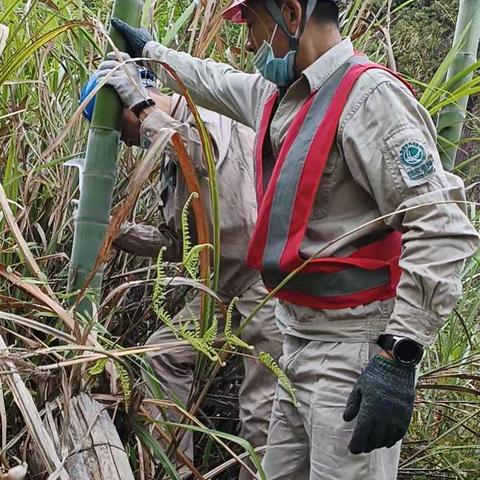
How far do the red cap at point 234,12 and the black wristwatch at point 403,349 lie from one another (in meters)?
0.90

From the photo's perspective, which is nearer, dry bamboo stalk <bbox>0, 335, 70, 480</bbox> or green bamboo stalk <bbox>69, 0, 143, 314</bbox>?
dry bamboo stalk <bbox>0, 335, 70, 480</bbox>

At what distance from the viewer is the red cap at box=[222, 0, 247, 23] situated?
2245 millimetres

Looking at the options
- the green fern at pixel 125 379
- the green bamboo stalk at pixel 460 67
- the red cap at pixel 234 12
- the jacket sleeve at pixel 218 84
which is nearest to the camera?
the green fern at pixel 125 379

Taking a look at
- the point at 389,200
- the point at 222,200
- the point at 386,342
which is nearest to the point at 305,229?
the point at 389,200

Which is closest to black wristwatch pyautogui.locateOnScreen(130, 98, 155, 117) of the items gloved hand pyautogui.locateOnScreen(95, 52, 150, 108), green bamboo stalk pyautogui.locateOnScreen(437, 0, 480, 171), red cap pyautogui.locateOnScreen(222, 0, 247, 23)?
gloved hand pyautogui.locateOnScreen(95, 52, 150, 108)

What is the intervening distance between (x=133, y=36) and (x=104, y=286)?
79cm

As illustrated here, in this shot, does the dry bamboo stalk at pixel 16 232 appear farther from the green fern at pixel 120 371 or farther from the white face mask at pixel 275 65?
the white face mask at pixel 275 65

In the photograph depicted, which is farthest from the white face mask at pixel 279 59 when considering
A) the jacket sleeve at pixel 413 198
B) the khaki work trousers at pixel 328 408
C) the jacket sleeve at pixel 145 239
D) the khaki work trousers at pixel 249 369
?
the khaki work trousers at pixel 249 369

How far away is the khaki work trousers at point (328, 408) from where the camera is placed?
80.7 inches

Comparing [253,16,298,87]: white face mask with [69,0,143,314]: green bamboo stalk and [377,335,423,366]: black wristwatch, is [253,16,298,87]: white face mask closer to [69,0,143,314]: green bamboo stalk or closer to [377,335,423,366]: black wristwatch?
[69,0,143,314]: green bamboo stalk

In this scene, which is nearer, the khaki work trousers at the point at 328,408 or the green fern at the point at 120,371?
the green fern at the point at 120,371

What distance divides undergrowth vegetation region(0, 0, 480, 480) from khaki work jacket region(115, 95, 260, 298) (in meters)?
0.12

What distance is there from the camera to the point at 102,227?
2.13 meters

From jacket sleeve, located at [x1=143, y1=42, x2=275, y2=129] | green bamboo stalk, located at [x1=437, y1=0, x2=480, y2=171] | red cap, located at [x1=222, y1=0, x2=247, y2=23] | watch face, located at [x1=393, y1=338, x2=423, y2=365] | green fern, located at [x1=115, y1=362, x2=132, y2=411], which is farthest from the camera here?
green bamboo stalk, located at [x1=437, y1=0, x2=480, y2=171]
